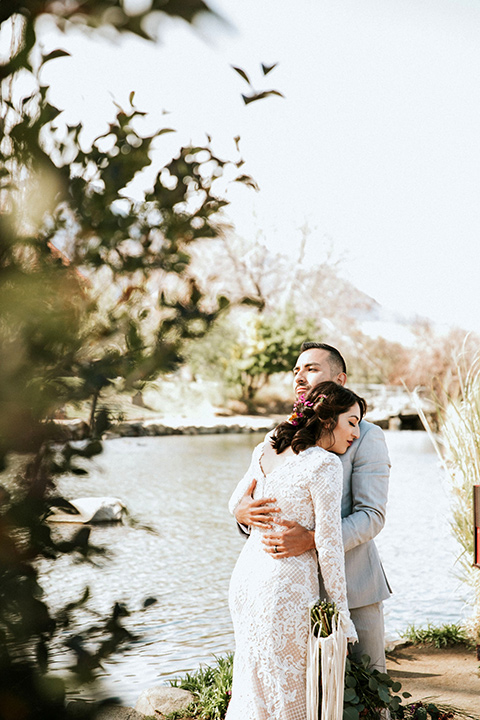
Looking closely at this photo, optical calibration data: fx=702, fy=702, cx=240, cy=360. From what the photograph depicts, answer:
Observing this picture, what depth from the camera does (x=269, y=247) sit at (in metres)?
31.0

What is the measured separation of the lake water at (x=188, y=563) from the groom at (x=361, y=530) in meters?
0.34

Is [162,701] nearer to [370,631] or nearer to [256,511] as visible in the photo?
[370,631]

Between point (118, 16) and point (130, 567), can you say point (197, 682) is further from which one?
point (130, 567)

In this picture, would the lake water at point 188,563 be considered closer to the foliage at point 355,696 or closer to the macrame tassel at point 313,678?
the foliage at point 355,696

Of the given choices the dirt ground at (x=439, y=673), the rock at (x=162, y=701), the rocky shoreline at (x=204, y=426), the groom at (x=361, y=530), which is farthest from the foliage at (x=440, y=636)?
the rocky shoreline at (x=204, y=426)

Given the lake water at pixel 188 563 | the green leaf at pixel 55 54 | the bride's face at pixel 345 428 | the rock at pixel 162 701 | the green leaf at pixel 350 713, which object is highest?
the green leaf at pixel 55 54

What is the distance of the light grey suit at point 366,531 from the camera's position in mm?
2096

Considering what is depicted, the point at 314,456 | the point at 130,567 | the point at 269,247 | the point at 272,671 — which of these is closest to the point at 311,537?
the point at 314,456

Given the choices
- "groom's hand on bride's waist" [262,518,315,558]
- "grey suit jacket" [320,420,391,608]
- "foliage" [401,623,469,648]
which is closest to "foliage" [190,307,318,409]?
"foliage" [401,623,469,648]

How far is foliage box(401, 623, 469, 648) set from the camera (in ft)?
12.6

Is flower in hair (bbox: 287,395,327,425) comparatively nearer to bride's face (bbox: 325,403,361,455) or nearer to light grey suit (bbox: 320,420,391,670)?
bride's face (bbox: 325,403,361,455)

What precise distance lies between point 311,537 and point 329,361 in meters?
0.64

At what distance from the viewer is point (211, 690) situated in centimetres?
287

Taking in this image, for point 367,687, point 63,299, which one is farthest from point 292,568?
point 63,299
